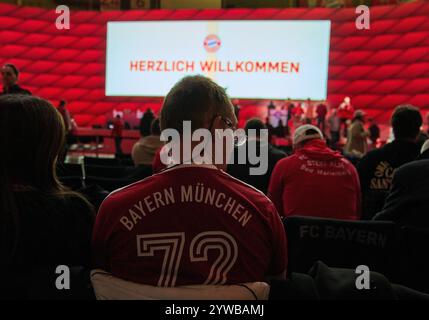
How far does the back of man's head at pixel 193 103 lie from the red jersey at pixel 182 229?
14 centimetres

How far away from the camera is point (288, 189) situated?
268 centimetres

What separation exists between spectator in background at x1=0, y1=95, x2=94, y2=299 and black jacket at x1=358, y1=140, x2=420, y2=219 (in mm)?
2203

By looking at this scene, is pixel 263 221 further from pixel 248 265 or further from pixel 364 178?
pixel 364 178

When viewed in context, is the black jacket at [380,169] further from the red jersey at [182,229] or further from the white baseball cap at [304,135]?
the red jersey at [182,229]

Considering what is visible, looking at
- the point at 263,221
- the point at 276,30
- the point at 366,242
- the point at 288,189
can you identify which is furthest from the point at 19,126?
the point at 276,30

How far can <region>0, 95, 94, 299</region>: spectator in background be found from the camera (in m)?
1.11

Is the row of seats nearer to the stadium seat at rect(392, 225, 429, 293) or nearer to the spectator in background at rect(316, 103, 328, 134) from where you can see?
the stadium seat at rect(392, 225, 429, 293)

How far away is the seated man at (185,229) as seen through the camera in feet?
3.60

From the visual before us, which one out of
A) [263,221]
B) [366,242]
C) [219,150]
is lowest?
[366,242]

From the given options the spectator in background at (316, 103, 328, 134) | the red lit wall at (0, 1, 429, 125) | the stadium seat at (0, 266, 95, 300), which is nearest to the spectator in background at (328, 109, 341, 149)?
the spectator in background at (316, 103, 328, 134)

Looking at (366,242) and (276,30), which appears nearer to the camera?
(366,242)

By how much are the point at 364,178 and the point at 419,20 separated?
10121 mm

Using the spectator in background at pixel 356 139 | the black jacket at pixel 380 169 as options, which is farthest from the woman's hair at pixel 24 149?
the spectator in background at pixel 356 139
